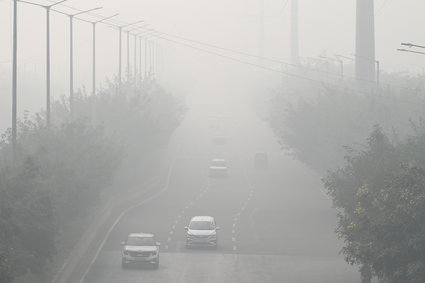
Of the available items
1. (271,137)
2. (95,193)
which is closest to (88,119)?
(95,193)

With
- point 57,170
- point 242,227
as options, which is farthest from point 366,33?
point 57,170

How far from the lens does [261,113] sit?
174125 millimetres

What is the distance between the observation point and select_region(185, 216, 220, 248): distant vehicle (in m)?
54.3

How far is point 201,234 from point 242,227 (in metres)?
8.67

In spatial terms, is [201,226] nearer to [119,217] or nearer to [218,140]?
[119,217]

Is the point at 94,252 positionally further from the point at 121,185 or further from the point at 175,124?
the point at 175,124

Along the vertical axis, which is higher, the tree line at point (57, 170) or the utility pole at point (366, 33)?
the utility pole at point (366, 33)

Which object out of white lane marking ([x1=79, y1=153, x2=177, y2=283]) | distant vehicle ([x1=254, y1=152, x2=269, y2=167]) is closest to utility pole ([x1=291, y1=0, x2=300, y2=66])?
distant vehicle ([x1=254, y1=152, x2=269, y2=167])

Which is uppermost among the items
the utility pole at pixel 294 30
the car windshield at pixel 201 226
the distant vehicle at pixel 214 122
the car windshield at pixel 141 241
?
the utility pole at pixel 294 30

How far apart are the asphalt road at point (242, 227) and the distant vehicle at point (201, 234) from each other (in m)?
0.44

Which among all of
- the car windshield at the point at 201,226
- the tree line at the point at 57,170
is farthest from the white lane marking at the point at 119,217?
the car windshield at the point at 201,226

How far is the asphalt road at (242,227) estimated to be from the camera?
47.0m

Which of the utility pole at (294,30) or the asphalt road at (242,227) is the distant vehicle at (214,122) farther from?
the asphalt road at (242,227)

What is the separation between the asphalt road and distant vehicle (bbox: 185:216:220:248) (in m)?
0.44
